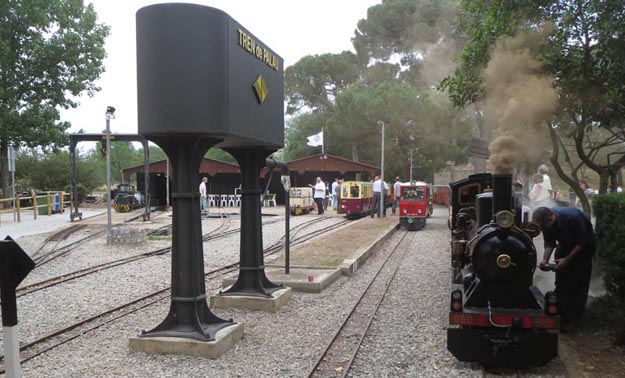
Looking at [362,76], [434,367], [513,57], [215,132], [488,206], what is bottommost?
[434,367]

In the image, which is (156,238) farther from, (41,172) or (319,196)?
(41,172)

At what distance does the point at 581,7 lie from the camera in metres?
7.29

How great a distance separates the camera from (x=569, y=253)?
20.6 feet

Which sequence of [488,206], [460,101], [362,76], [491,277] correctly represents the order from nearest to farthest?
[491,277] → [488,206] → [460,101] → [362,76]

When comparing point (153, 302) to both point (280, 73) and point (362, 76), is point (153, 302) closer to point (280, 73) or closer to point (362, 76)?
point (280, 73)

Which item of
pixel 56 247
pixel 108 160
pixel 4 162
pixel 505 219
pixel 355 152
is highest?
pixel 355 152

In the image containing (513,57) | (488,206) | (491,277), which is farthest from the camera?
(513,57)

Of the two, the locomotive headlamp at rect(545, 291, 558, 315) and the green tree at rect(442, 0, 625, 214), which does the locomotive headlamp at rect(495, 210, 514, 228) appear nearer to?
the locomotive headlamp at rect(545, 291, 558, 315)

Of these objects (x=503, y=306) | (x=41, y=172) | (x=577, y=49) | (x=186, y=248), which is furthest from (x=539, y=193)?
(x=41, y=172)

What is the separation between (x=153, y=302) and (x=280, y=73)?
12.9 feet

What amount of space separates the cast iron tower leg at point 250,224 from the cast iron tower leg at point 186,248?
1.71m

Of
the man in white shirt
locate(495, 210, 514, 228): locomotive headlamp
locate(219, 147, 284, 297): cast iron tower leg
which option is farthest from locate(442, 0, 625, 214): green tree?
the man in white shirt

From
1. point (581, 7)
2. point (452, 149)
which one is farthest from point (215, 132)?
point (452, 149)

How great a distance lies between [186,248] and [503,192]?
336cm
